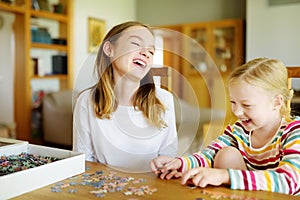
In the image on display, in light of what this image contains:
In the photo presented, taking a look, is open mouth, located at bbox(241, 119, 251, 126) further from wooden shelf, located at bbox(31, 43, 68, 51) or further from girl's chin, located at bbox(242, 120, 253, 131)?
wooden shelf, located at bbox(31, 43, 68, 51)

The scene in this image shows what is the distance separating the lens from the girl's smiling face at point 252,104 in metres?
1.03

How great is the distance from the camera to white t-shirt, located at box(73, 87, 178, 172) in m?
1.38

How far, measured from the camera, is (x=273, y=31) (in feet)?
16.6

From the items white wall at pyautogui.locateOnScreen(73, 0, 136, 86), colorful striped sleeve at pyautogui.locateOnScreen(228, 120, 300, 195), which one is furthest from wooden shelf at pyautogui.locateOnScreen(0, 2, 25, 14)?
colorful striped sleeve at pyautogui.locateOnScreen(228, 120, 300, 195)

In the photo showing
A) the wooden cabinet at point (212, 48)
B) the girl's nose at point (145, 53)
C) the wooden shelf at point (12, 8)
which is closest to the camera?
the girl's nose at point (145, 53)

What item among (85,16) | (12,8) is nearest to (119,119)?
(12,8)

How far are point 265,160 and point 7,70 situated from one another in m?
4.16

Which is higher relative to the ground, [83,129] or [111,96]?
[111,96]

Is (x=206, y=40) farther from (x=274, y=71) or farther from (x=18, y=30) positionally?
(x=274, y=71)

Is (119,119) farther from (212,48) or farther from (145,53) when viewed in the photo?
(212,48)

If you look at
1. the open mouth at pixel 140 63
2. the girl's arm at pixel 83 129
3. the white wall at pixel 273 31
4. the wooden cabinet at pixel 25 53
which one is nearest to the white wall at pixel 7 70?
the wooden cabinet at pixel 25 53

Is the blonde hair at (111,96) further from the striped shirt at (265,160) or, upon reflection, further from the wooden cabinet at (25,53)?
the wooden cabinet at (25,53)

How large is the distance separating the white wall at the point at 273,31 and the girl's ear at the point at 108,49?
13.6ft

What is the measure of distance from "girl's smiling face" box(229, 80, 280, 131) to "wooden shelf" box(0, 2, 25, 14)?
12.0 feet
